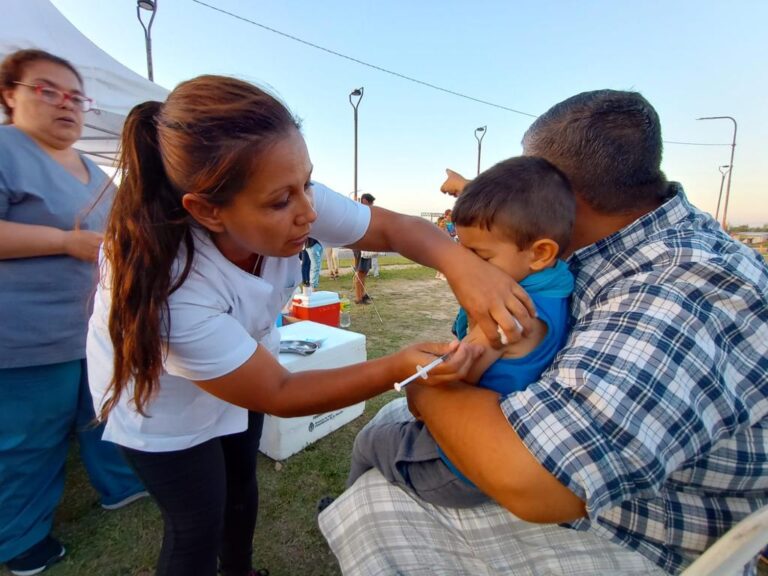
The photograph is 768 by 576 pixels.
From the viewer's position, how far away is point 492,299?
1.16 metres

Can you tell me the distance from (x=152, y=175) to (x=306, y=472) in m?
2.21

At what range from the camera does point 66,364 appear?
2.00 metres

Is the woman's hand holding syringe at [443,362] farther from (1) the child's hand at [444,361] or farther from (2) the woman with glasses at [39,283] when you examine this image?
(2) the woman with glasses at [39,283]

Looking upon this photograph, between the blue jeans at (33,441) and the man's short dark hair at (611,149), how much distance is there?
237 cm

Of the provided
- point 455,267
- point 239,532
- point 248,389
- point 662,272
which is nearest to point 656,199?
point 662,272

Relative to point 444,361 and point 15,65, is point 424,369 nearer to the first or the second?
point 444,361

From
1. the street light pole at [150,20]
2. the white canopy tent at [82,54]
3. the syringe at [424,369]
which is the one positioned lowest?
the syringe at [424,369]

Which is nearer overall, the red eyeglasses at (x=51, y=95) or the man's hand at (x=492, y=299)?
the man's hand at (x=492, y=299)

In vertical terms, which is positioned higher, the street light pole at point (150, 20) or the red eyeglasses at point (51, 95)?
the street light pole at point (150, 20)

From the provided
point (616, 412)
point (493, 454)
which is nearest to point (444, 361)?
point (493, 454)

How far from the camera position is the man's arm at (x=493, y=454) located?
2.83ft

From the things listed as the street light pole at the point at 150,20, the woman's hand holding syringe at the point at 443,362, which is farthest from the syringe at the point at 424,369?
the street light pole at the point at 150,20

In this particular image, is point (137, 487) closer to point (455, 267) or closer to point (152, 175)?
point (152, 175)

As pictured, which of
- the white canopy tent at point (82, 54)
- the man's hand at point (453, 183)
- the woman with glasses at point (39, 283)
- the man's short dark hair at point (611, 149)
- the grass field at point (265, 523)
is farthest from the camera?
the white canopy tent at point (82, 54)
